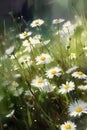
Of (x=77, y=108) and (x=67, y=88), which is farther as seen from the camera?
(x=67, y=88)

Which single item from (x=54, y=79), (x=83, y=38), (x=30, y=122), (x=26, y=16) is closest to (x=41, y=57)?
(x=54, y=79)

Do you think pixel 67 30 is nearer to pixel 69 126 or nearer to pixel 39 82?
pixel 39 82

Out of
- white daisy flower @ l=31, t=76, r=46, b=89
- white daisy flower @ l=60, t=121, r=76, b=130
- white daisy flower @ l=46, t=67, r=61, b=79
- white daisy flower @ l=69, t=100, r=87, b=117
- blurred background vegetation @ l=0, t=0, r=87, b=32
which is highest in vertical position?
blurred background vegetation @ l=0, t=0, r=87, b=32

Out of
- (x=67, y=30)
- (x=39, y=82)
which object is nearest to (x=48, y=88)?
(x=39, y=82)

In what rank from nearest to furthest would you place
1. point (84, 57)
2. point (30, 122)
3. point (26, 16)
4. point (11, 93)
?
point (30, 122)
point (11, 93)
point (84, 57)
point (26, 16)

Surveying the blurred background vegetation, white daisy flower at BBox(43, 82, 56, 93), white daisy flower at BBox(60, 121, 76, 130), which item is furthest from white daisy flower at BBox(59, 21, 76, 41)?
the blurred background vegetation

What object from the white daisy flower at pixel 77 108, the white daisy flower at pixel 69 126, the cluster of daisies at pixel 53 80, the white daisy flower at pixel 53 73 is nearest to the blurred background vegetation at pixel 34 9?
the cluster of daisies at pixel 53 80

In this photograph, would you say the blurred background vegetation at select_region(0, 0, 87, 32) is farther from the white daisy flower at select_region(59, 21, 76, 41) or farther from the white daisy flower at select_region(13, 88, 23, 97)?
the white daisy flower at select_region(13, 88, 23, 97)

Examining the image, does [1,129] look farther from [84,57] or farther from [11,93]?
[84,57]

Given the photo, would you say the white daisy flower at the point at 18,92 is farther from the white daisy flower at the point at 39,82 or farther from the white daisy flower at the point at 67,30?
the white daisy flower at the point at 67,30
